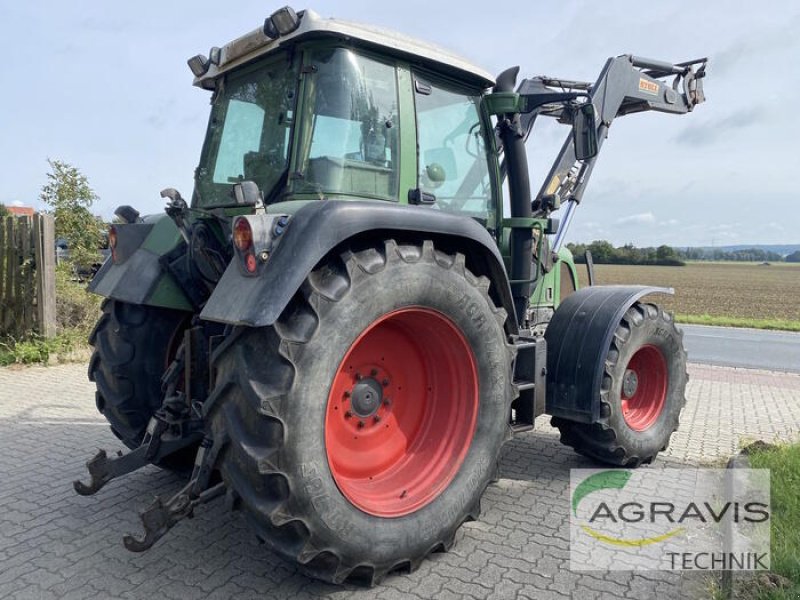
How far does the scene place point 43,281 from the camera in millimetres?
8008

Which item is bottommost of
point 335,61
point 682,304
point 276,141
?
point 682,304

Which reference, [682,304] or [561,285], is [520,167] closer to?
[561,285]

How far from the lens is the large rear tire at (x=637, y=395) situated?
12.7 ft

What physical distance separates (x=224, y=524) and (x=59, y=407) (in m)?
3.53

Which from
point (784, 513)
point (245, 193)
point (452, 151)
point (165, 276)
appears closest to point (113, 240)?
point (165, 276)

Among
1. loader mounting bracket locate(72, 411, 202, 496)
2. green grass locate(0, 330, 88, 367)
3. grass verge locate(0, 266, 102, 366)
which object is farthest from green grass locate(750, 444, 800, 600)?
green grass locate(0, 330, 88, 367)

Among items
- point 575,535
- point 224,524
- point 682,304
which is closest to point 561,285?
point 575,535

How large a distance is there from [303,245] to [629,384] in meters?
2.85

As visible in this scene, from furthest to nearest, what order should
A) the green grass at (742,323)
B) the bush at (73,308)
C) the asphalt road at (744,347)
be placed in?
1. the green grass at (742,323)
2. the asphalt road at (744,347)
3. the bush at (73,308)

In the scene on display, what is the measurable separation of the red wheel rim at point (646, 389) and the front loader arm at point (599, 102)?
1095 millimetres

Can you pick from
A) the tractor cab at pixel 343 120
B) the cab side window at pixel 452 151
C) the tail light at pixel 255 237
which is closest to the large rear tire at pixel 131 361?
the tractor cab at pixel 343 120

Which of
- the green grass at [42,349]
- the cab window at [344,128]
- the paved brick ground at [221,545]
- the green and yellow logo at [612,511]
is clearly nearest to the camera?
the paved brick ground at [221,545]

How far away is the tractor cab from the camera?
→ 2986 millimetres

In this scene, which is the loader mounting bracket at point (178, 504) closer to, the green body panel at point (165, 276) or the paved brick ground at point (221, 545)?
the paved brick ground at point (221, 545)
